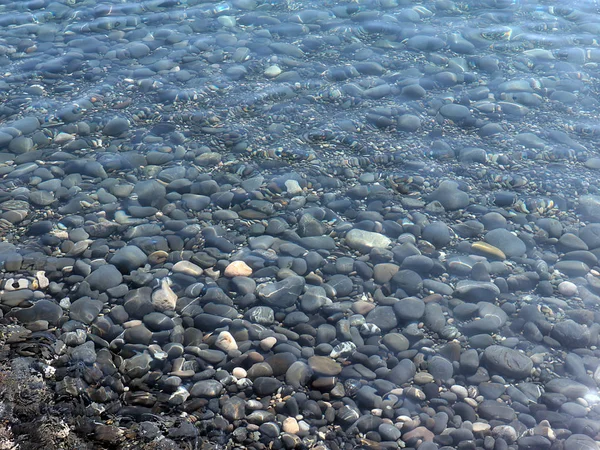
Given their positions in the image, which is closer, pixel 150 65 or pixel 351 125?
pixel 351 125

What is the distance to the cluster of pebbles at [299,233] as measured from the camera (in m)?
2.61

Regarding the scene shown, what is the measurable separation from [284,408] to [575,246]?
2.12 meters

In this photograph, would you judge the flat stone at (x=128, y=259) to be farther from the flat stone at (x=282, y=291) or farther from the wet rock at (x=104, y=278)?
the flat stone at (x=282, y=291)

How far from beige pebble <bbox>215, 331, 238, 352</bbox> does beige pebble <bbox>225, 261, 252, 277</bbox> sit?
17.8 inches

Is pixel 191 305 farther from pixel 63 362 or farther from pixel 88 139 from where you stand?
pixel 88 139

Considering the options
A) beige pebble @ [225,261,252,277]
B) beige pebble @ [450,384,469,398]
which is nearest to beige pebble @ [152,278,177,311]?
beige pebble @ [225,261,252,277]

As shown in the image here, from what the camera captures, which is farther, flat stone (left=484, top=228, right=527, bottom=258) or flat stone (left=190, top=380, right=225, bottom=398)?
flat stone (left=484, top=228, right=527, bottom=258)

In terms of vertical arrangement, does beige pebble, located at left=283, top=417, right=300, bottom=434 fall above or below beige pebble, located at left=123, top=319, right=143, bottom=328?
below

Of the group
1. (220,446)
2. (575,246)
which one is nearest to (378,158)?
(575,246)

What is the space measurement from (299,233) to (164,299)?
0.94 metres

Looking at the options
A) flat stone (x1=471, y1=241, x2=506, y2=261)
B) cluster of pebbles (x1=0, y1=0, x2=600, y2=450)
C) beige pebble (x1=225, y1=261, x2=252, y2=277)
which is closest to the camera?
cluster of pebbles (x1=0, y1=0, x2=600, y2=450)

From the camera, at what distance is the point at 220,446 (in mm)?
2434

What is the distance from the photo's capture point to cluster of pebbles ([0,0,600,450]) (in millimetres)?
2609

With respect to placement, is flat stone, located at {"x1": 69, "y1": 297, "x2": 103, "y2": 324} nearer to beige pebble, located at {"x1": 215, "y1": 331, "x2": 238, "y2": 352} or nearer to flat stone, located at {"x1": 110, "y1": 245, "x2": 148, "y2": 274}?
flat stone, located at {"x1": 110, "y1": 245, "x2": 148, "y2": 274}
